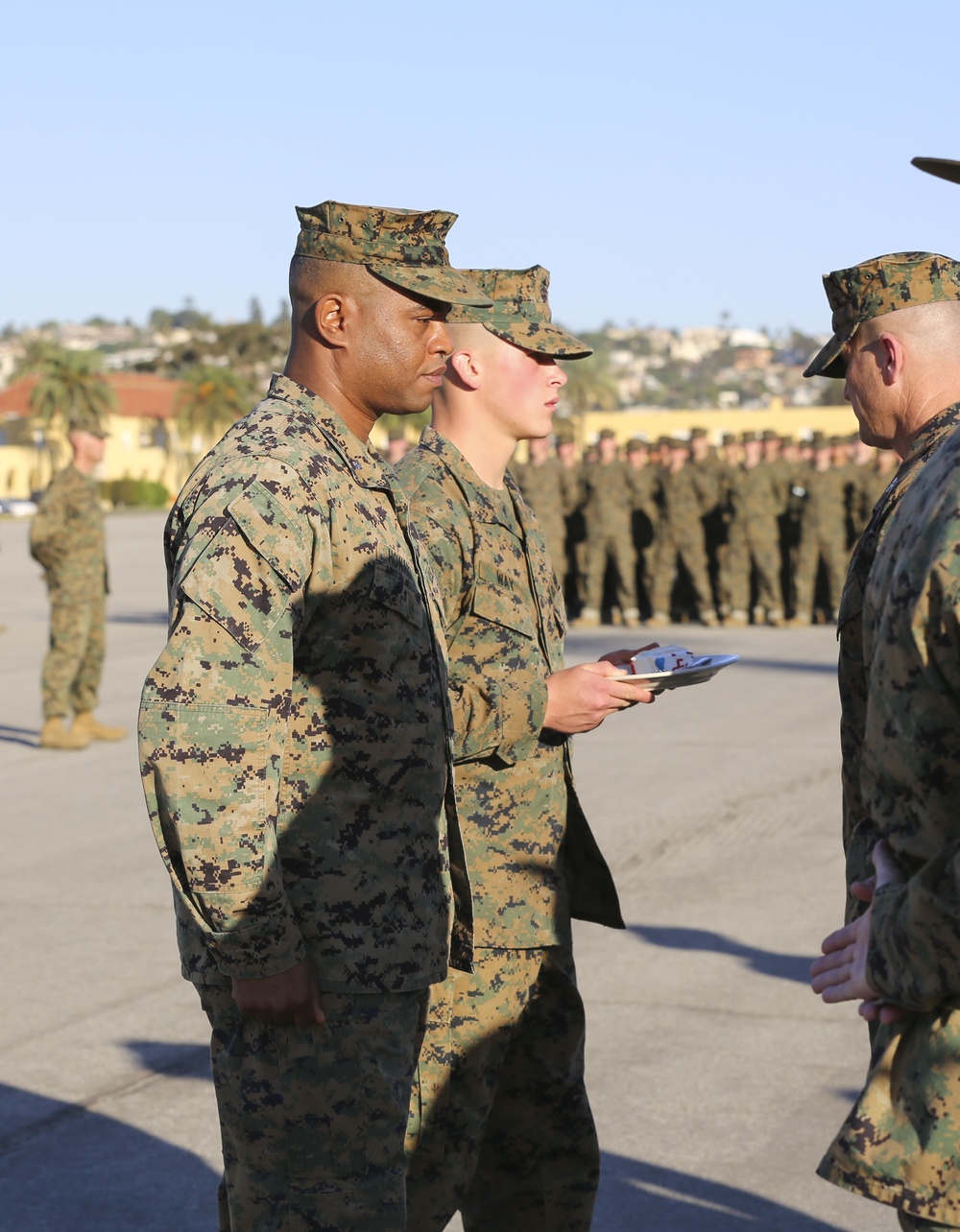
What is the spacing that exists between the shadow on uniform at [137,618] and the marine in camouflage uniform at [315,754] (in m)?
16.5

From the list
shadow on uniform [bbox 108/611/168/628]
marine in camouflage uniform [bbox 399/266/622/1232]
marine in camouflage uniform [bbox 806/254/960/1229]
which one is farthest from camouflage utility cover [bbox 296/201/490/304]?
shadow on uniform [bbox 108/611/168/628]

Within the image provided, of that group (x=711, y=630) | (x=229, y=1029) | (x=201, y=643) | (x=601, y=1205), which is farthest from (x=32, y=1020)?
(x=711, y=630)

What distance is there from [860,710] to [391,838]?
928mm

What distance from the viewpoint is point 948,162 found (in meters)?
2.06

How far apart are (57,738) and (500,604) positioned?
25.3 feet

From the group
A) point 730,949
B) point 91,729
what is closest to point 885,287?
point 730,949

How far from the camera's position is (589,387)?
84.6 m

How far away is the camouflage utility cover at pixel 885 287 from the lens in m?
3.02

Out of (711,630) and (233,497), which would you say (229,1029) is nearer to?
(233,497)

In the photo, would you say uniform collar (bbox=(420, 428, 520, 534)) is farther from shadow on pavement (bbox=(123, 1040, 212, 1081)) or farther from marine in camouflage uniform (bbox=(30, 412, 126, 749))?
marine in camouflage uniform (bbox=(30, 412, 126, 749))

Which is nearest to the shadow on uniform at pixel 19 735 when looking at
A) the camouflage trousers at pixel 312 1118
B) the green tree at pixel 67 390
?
the camouflage trousers at pixel 312 1118

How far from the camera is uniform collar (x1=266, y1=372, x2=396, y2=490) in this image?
9.31 feet

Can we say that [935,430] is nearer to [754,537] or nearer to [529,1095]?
[529,1095]

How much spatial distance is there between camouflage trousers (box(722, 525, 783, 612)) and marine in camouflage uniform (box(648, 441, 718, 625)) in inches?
11.7
